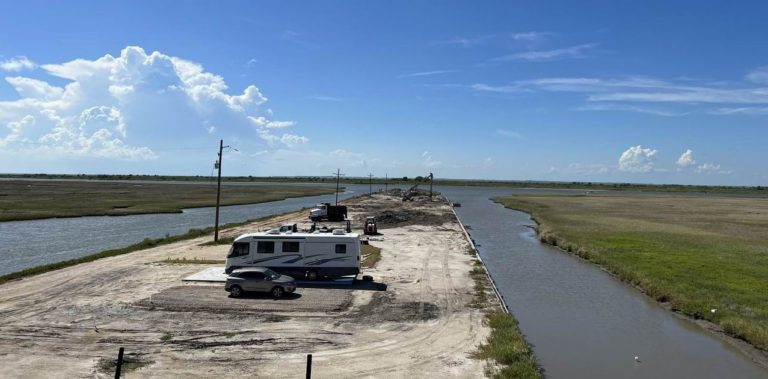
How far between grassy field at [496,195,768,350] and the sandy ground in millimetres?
12288

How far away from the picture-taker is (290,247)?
32.1m

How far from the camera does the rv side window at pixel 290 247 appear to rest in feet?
105

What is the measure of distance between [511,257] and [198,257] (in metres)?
27.8

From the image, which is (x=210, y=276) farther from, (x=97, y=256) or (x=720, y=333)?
(x=720, y=333)

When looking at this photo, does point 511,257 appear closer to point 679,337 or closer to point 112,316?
point 679,337

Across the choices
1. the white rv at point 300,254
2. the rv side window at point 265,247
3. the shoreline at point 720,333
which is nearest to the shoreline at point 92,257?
the white rv at point 300,254

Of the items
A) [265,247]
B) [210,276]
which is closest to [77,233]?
[210,276]

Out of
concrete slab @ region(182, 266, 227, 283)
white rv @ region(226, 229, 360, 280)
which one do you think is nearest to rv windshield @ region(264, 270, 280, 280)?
white rv @ region(226, 229, 360, 280)

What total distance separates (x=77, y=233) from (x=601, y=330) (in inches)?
2187

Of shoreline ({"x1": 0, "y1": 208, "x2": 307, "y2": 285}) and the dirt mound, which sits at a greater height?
the dirt mound

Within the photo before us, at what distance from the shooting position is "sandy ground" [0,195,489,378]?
60.2ft

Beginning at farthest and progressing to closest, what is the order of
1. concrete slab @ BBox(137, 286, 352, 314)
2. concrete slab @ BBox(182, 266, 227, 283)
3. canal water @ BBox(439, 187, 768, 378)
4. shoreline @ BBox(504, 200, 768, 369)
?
1. concrete slab @ BBox(182, 266, 227, 283)
2. concrete slab @ BBox(137, 286, 352, 314)
3. shoreline @ BBox(504, 200, 768, 369)
4. canal water @ BBox(439, 187, 768, 378)

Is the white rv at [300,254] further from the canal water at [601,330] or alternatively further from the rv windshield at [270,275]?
the canal water at [601,330]

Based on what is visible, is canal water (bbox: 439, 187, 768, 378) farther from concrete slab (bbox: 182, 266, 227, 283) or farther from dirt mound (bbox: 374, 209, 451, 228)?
dirt mound (bbox: 374, 209, 451, 228)
